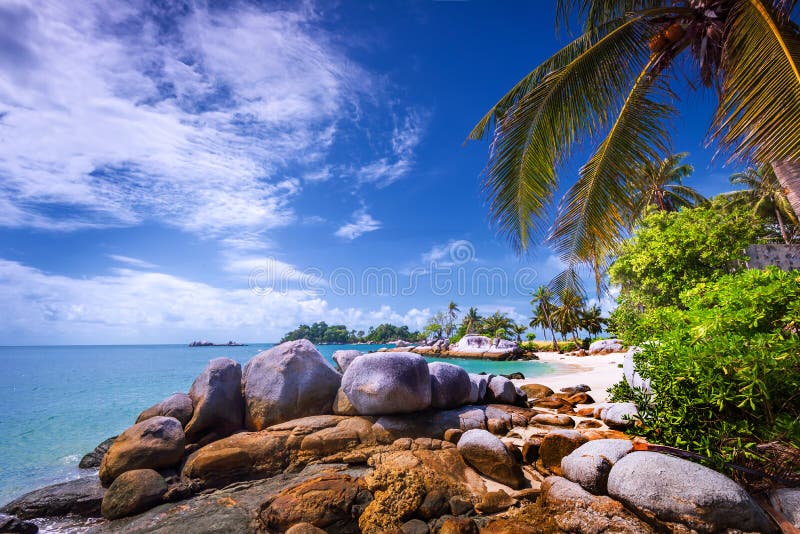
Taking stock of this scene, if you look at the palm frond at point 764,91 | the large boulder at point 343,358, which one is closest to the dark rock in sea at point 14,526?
the large boulder at point 343,358

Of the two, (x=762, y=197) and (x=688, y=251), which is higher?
(x=762, y=197)

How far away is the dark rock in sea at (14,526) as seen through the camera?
4539mm

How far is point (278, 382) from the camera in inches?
283

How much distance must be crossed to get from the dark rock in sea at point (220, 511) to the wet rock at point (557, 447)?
282 cm

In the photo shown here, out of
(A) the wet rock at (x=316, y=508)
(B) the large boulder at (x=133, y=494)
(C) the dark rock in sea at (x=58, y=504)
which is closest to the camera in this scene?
(A) the wet rock at (x=316, y=508)

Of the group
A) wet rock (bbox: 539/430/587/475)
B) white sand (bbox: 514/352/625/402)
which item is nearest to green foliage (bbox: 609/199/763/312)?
white sand (bbox: 514/352/625/402)

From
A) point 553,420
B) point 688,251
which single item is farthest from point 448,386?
point 688,251

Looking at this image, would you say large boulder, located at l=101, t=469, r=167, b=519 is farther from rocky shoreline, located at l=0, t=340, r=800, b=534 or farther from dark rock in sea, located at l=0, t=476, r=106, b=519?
dark rock in sea, located at l=0, t=476, r=106, b=519

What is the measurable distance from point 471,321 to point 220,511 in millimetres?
63733

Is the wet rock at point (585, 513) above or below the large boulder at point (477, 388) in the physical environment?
below

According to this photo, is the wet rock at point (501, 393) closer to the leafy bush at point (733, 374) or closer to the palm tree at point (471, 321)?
the leafy bush at point (733, 374)

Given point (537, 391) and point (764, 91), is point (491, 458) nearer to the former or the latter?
point (764, 91)

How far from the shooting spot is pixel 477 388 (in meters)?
8.02

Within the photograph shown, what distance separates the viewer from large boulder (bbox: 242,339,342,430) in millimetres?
6973
